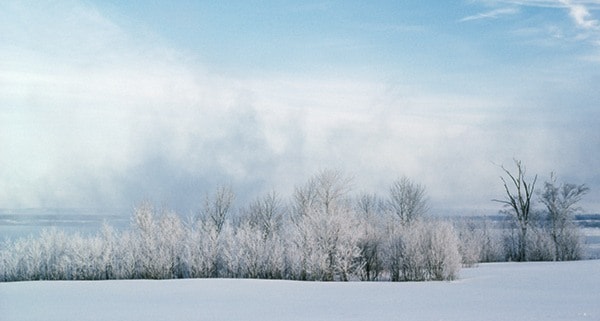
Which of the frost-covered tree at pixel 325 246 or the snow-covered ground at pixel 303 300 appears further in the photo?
the frost-covered tree at pixel 325 246

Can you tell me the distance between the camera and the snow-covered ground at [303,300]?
17547 millimetres

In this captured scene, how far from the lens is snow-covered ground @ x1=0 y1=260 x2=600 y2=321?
17.5m

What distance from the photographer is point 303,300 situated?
861 inches

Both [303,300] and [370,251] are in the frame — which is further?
[370,251]

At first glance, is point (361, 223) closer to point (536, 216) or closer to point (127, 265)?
point (127, 265)

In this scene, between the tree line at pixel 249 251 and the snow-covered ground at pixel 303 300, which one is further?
the tree line at pixel 249 251

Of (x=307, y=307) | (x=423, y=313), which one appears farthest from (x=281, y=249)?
(x=423, y=313)

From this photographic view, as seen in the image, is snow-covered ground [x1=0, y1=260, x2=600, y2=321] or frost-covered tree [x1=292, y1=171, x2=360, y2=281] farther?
frost-covered tree [x1=292, y1=171, x2=360, y2=281]

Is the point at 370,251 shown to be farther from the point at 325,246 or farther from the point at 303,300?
the point at 303,300

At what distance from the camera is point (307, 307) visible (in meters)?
19.6

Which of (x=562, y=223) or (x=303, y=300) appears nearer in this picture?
(x=303, y=300)

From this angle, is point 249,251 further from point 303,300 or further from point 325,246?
point 303,300

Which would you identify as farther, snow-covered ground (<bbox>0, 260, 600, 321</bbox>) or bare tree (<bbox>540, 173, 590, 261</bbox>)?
bare tree (<bbox>540, 173, 590, 261</bbox>)

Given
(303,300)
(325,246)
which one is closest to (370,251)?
(325,246)
